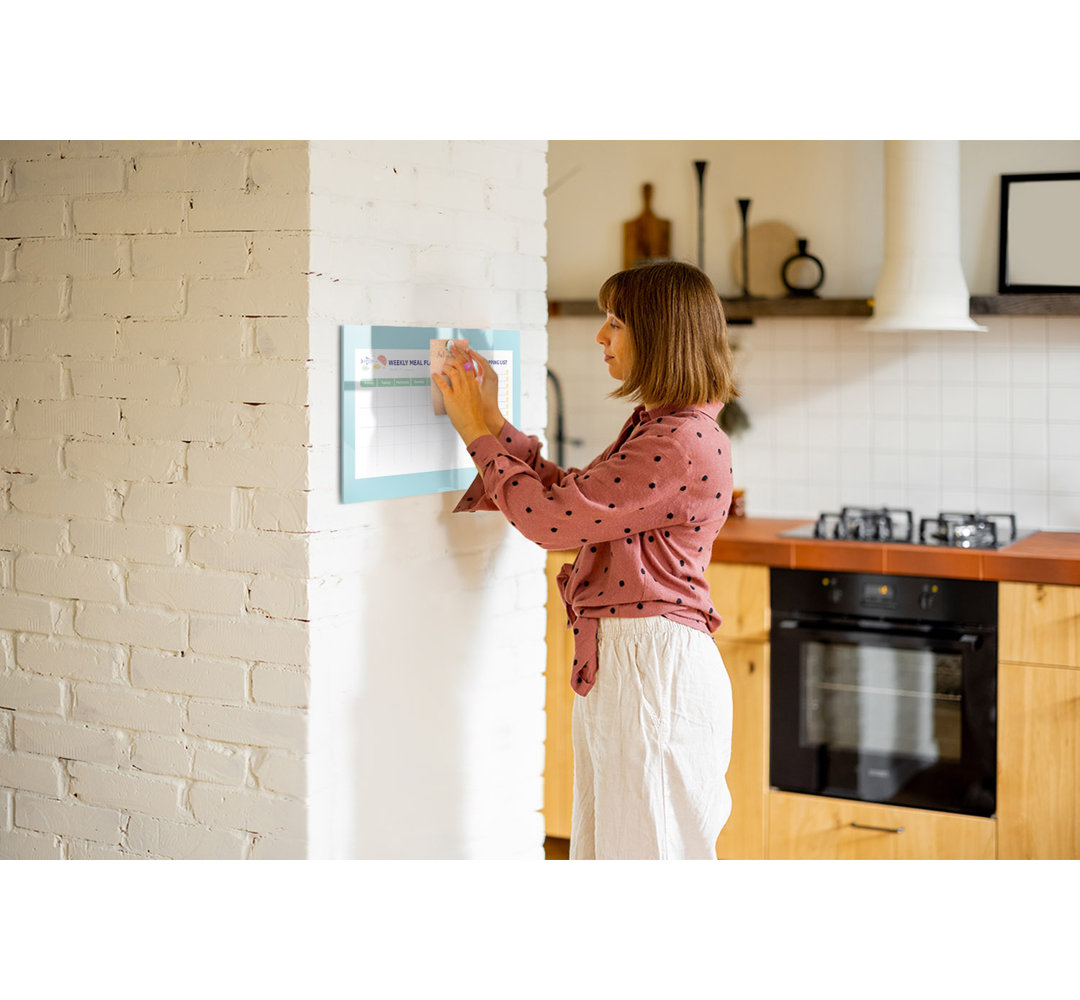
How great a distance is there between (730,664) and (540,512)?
5.36 ft

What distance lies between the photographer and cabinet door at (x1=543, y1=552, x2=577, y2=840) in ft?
12.2

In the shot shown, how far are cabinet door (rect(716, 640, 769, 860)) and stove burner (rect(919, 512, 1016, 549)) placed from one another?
54 cm

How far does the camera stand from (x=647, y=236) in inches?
164

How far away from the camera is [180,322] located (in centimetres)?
205

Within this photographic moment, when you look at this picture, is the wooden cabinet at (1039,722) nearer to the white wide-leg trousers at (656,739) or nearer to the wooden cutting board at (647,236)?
the white wide-leg trousers at (656,739)

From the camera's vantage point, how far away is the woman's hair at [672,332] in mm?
2086

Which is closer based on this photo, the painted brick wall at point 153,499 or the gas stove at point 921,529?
the painted brick wall at point 153,499

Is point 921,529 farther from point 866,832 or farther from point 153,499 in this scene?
point 153,499

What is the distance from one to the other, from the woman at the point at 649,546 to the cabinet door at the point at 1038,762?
132 centimetres

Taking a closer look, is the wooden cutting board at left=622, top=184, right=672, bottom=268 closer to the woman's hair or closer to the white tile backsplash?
the white tile backsplash

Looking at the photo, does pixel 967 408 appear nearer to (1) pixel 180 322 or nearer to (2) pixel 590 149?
(2) pixel 590 149

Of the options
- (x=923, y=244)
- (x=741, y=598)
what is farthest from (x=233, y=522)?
(x=923, y=244)

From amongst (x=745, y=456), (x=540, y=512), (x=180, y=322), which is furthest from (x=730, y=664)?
(x=180, y=322)

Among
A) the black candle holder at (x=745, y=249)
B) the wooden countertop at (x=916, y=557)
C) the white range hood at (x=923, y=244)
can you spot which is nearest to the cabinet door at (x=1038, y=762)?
the wooden countertop at (x=916, y=557)
